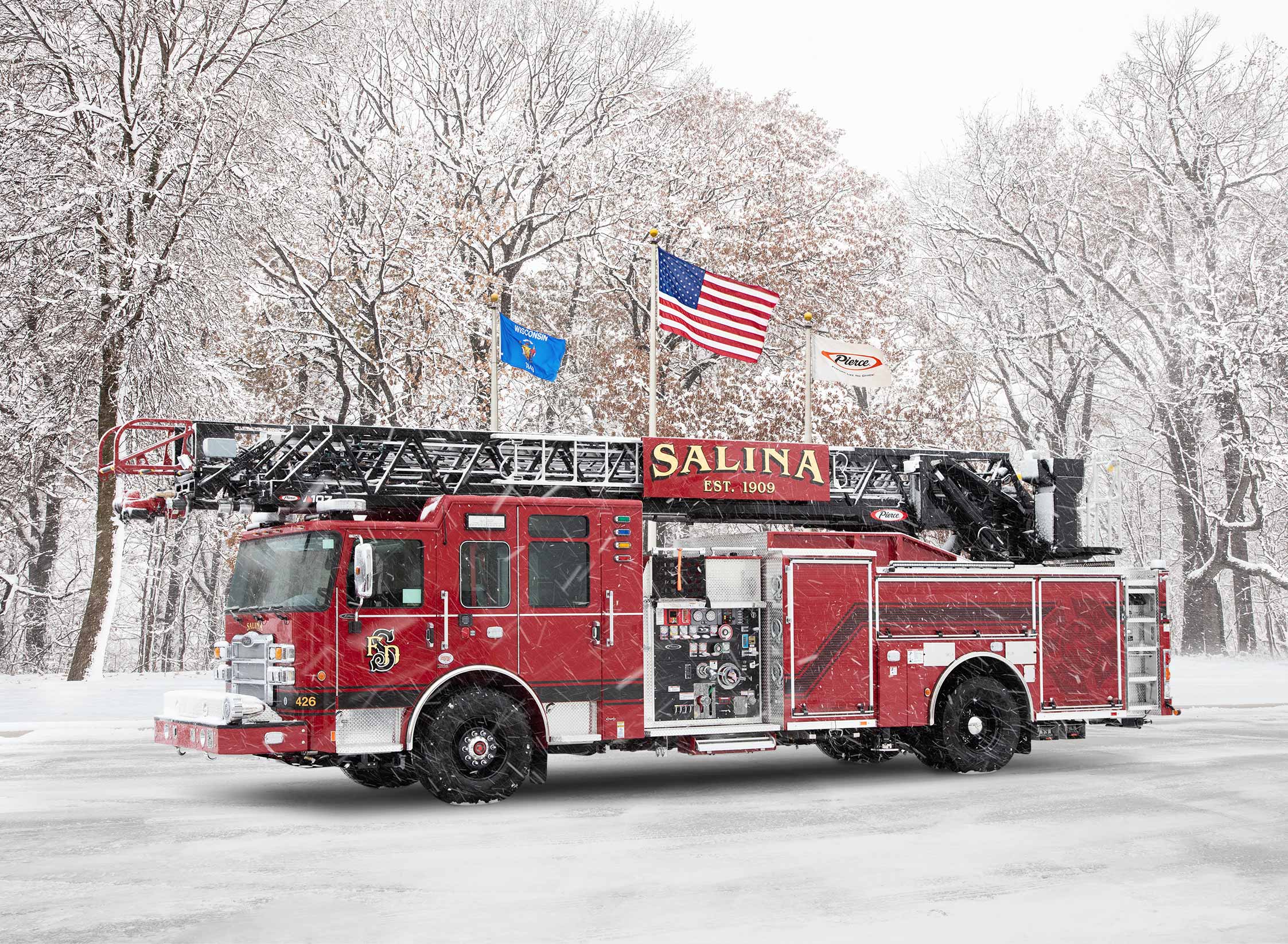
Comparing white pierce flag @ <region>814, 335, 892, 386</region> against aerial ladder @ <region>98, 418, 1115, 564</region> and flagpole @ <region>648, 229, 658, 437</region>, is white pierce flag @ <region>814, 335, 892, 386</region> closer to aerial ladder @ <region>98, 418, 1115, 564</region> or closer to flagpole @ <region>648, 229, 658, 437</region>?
flagpole @ <region>648, 229, 658, 437</region>

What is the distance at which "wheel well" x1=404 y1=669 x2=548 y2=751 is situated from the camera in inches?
445

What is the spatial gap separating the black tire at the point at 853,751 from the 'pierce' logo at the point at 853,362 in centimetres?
705

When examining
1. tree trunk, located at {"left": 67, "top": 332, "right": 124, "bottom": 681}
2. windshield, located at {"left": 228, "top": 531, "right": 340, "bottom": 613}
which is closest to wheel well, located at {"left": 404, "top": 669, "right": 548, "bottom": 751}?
windshield, located at {"left": 228, "top": 531, "right": 340, "bottom": 613}

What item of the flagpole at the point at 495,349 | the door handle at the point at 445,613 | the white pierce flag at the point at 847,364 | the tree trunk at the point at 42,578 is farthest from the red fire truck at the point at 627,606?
the tree trunk at the point at 42,578

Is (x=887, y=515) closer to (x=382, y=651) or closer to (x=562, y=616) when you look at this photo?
(x=562, y=616)

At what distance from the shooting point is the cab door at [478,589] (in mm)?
11453

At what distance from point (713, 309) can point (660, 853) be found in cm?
1233

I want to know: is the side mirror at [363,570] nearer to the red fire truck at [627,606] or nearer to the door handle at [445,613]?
the red fire truck at [627,606]

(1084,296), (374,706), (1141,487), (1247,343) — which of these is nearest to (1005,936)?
(374,706)

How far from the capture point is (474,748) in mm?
11500

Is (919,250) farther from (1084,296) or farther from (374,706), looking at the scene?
(374,706)

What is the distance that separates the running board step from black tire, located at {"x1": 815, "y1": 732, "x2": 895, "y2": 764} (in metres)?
2.02

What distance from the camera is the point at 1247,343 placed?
30.9 metres

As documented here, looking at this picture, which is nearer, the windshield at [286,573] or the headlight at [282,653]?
the headlight at [282,653]
